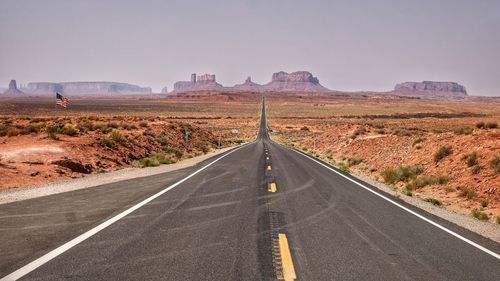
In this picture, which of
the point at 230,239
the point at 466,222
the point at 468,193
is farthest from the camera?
the point at 468,193

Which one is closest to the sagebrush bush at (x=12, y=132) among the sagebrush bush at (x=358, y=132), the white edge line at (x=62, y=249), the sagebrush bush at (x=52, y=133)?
the sagebrush bush at (x=52, y=133)

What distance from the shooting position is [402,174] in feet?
59.6

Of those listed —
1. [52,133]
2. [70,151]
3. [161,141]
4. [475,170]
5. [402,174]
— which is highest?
[52,133]

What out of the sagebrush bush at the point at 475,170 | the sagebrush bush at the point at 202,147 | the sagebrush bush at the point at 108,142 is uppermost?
the sagebrush bush at the point at 475,170

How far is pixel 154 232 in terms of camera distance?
7336 mm

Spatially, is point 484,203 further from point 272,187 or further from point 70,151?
point 70,151

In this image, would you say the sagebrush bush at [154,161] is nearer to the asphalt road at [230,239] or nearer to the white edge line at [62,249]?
the asphalt road at [230,239]

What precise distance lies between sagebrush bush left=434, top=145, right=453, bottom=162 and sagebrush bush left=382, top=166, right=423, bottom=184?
0.95 m

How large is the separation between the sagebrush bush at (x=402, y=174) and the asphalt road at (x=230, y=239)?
20.5 feet

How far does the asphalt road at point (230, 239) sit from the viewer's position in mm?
5520

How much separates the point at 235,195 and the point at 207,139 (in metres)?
32.9

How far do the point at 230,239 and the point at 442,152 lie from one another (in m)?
14.8

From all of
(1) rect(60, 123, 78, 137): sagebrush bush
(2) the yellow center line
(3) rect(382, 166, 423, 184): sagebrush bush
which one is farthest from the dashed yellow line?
(1) rect(60, 123, 78, 137): sagebrush bush

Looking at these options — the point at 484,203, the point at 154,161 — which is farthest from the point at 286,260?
the point at 154,161
